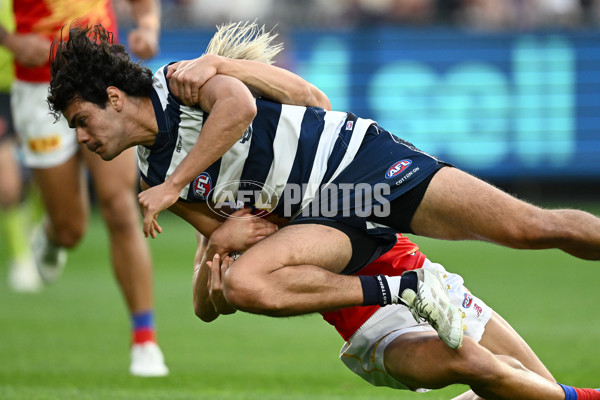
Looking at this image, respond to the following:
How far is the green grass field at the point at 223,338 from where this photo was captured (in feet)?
19.5

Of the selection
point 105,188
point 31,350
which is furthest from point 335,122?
point 31,350

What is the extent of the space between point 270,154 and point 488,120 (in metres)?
10.2

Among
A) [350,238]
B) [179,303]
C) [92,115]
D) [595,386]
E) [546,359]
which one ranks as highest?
[92,115]

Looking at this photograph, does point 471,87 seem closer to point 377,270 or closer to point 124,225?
point 124,225

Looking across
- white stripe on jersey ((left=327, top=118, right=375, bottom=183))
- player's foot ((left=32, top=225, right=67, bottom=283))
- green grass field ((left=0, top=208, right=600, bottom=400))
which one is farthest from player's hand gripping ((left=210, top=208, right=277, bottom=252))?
player's foot ((left=32, top=225, right=67, bottom=283))

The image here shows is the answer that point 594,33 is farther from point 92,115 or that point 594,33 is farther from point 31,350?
point 92,115

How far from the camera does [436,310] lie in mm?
4395

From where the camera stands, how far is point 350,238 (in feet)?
15.2

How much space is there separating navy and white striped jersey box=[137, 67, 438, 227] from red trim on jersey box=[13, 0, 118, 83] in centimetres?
229

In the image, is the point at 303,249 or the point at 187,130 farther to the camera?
the point at 187,130

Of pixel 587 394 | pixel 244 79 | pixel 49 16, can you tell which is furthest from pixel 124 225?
pixel 587 394

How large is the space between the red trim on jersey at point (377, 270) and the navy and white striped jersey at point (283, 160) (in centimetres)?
42

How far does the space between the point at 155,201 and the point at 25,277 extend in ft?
21.6

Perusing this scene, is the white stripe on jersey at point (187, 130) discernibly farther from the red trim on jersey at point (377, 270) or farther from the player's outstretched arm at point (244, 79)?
the red trim on jersey at point (377, 270)
